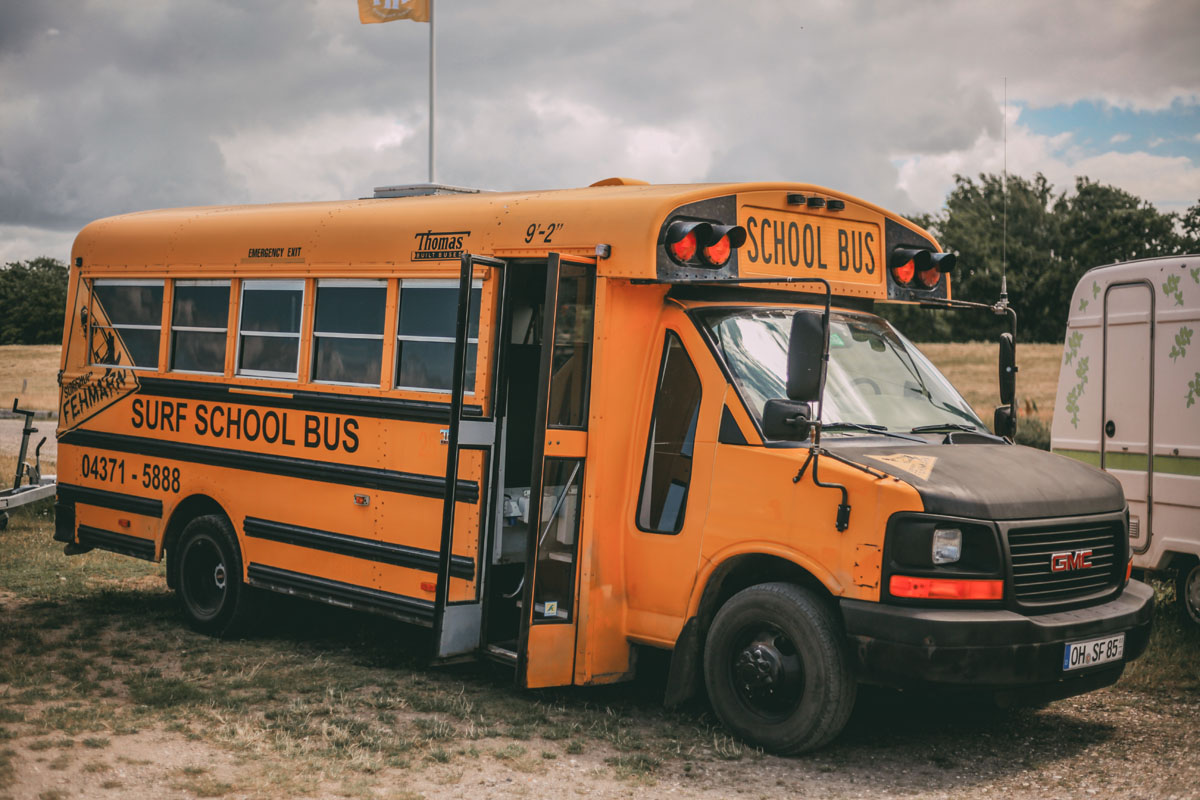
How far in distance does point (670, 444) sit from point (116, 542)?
16.5ft

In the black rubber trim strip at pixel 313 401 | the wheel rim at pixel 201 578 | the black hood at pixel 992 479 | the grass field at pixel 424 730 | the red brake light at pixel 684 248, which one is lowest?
the grass field at pixel 424 730

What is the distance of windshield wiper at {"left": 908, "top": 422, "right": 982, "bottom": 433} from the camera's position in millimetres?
6551

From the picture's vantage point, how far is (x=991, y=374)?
108ft

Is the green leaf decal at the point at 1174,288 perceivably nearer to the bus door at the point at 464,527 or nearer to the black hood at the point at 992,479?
the black hood at the point at 992,479

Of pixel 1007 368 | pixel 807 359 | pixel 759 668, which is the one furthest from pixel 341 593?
pixel 1007 368

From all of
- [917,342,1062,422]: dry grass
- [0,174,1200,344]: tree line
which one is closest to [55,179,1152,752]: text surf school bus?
[917,342,1062,422]: dry grass

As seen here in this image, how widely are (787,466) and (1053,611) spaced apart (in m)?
1.42

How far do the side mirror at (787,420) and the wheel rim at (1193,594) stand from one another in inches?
181

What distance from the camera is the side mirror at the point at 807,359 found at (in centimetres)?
567

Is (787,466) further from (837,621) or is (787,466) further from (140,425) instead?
(140,425)

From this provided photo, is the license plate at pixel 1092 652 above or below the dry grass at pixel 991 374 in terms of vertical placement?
below

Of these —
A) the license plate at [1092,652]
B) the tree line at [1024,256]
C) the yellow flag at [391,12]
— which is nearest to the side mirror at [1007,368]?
the license plate at [1092,652]

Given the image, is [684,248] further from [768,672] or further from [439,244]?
[768,672]

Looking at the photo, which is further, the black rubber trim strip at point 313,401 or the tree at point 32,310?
the tree at point 32,310
